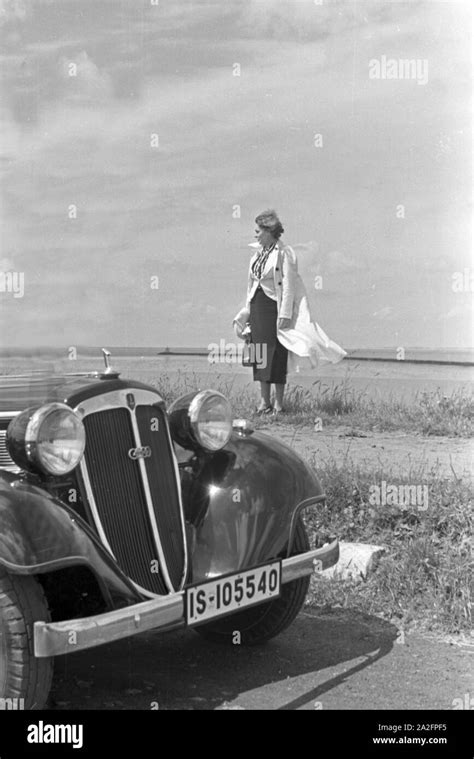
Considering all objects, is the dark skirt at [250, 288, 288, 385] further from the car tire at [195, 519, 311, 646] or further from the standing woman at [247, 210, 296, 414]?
the car tire at [195, 519, 311, 646]

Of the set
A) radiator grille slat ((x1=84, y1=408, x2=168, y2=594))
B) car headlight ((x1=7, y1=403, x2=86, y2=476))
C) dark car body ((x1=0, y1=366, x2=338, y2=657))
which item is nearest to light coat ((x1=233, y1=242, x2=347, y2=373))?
dark car body ((x1=0, y1=366, x2=338, y2=657))

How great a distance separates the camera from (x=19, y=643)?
333 centimetres

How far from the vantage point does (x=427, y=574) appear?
16.6 ft

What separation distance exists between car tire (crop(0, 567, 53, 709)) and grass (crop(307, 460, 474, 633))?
2018mm

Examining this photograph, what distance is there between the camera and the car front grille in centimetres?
388

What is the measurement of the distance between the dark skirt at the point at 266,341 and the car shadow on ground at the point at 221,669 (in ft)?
15.0

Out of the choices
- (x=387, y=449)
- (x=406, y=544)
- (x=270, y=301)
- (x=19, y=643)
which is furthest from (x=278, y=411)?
(x=19, y=643)

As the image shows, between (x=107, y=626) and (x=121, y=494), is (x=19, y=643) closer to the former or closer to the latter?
(x=107, y=626)

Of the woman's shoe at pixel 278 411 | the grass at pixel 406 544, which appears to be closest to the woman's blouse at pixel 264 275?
the woman's shoe at pixel 278 411

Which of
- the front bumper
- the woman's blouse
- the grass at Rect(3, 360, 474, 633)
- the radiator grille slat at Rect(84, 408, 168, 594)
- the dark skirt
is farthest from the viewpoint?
the woman's blouse

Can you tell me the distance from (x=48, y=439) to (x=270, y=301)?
6101mm
